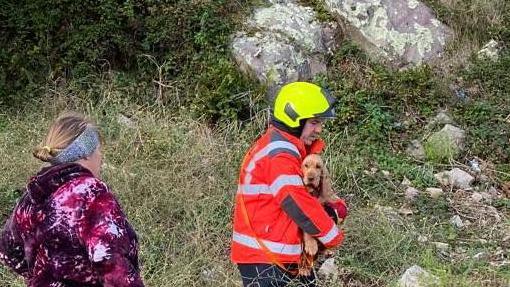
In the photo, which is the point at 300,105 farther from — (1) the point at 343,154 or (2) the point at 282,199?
(1) the point at 343,154

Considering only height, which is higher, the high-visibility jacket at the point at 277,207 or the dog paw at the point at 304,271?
the high-visibility jacket at the point at 277,207

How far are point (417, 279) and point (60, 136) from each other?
79.2 inches

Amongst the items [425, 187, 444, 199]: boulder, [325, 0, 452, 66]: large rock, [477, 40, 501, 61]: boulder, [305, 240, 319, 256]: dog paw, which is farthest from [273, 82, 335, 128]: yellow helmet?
[477, 40, 501, 61]: boulder

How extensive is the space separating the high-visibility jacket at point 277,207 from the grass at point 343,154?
29.0 inches

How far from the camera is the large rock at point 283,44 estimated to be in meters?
7.08

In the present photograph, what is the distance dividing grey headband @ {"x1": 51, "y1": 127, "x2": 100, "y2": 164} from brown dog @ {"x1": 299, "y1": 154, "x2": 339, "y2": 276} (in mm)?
1157

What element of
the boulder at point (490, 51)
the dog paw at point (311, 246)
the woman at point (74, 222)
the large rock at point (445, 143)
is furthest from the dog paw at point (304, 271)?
the boulder at point (490, 51)

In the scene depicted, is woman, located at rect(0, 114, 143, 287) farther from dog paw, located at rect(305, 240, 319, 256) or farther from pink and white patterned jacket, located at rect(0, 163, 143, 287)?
dog paw, located at rect(305, 240, 319, 256)

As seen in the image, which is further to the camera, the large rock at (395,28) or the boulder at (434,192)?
the large rock at (395,28)

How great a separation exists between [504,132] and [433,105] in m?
0.69

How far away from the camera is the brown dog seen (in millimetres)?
3469

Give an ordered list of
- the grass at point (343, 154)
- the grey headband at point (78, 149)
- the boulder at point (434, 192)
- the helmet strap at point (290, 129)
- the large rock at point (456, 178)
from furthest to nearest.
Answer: the large rock at point (456, 178), the boulder at point (434, 192), the grass at point (343, 154), the helmet strap at point (290, 129), the grey headband at point (78, 149)

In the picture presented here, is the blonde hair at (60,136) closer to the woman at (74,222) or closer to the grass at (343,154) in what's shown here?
the woman at (74,222)

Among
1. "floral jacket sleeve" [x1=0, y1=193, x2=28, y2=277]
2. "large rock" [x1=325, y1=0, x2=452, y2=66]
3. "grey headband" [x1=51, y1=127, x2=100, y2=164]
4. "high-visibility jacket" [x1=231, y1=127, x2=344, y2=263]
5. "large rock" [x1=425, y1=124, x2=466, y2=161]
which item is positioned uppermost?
"grey headband" [x1=51, y1=127, x2=100, y2=164]
